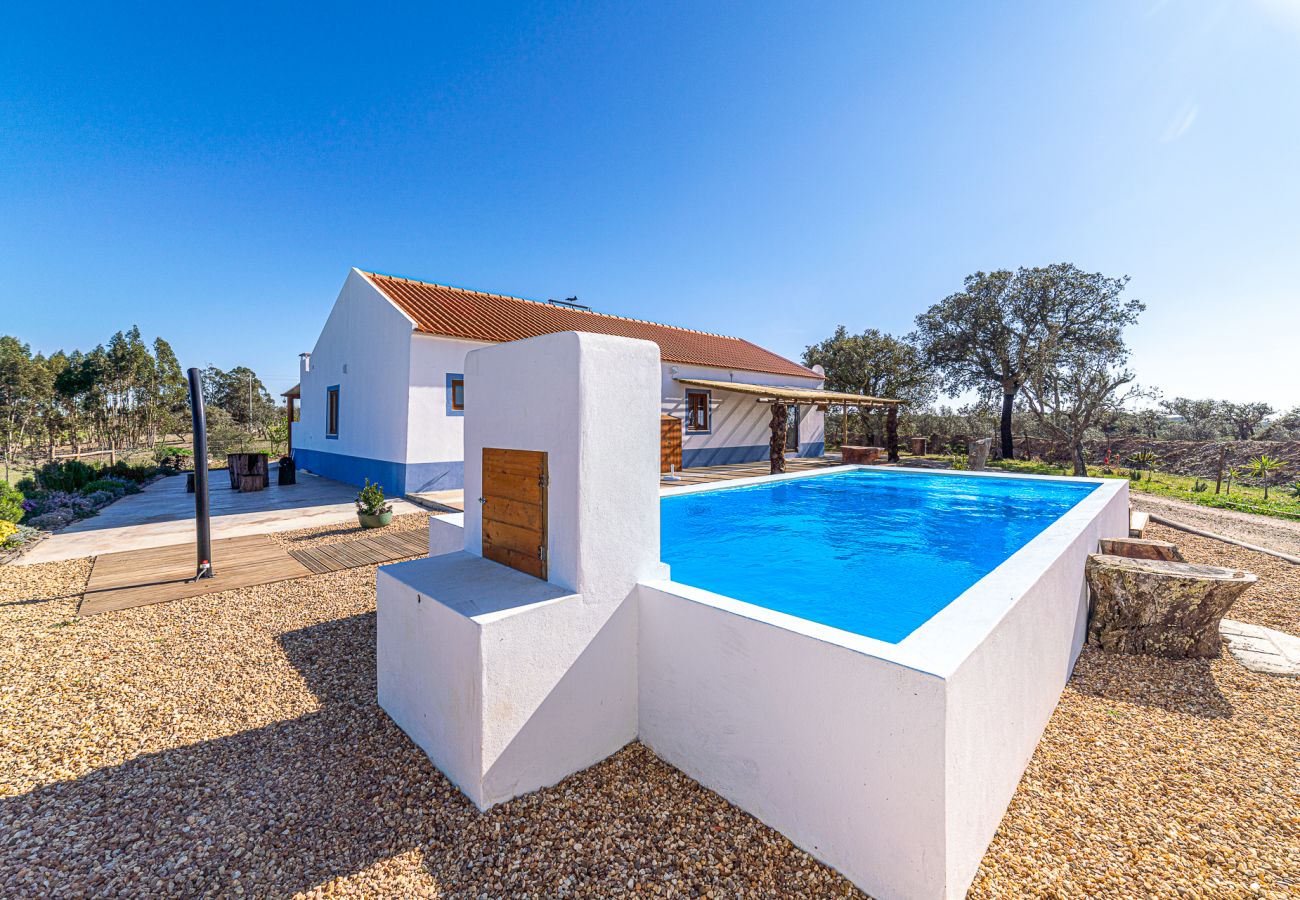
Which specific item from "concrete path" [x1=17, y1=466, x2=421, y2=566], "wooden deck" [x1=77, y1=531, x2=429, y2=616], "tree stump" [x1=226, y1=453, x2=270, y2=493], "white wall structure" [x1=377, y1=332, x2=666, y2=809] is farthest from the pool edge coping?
"tree stump" [x1=226, y1=453, x2=270, y2=493]

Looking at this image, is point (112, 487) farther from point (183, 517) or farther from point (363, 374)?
point (363, 374)

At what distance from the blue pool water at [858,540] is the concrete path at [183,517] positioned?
22.5 ft

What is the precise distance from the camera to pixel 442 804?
2.59 m

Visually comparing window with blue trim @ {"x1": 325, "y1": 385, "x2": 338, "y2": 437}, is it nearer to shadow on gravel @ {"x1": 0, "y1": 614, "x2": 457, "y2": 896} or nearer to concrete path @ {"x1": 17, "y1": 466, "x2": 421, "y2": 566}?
concrete path @ {"x1": 17, "y1": 466, "x2": 421, "y2": 566}

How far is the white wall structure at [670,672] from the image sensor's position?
202 cm

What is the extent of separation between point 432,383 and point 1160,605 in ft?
43.0

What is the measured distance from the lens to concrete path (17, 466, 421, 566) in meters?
7.55

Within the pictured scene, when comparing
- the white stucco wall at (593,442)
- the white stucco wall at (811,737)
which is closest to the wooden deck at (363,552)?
the white stucco wall at (593,442)

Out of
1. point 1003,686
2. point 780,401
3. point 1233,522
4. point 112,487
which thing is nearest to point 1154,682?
point 1003,686

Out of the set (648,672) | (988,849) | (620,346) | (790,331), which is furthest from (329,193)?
(790,331)

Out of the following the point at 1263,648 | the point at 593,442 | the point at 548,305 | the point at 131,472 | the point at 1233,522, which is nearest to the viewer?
the point at 593,442

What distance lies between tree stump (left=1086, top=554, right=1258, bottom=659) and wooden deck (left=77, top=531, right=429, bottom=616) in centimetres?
807

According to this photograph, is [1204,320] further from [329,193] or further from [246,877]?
[329,193]

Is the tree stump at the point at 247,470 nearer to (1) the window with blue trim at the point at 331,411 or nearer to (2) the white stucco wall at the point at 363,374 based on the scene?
(2) the white stucco wall at the point at 363,374
